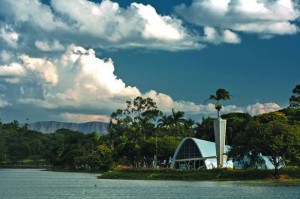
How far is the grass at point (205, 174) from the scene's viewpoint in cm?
9862

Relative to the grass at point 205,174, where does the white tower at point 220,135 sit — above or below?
above

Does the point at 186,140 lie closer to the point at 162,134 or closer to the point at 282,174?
the point at 162,134

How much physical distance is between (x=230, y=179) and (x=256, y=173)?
4872mm

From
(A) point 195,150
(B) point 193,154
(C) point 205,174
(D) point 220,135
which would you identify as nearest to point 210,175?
(C) point 205,174

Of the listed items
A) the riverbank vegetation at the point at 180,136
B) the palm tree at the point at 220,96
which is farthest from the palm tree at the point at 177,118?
the palm tree at the point at 220,96

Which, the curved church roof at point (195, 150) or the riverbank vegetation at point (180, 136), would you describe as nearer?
the riverbank vegetation at point (180, 136)

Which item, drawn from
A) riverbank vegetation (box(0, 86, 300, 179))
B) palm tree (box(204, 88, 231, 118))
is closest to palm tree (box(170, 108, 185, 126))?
riverbank vegetation (box(0, 86, 300, 179))

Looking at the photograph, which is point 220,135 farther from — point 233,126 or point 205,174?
point 233,126

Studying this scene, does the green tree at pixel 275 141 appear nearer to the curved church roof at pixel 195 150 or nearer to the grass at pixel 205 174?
the grass at pixel 205 174

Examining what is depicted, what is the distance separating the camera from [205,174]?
350 feet

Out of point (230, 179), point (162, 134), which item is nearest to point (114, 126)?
point (162, 134)

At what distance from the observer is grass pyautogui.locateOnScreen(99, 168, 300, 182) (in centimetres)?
9862

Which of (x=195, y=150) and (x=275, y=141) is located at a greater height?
(x=195, y=150)

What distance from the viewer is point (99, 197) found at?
67750mm
